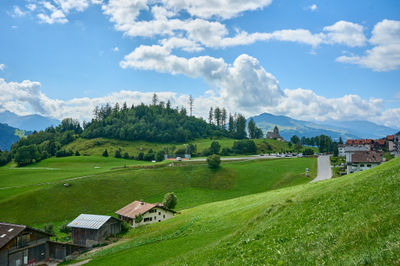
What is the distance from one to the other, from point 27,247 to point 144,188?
52295 mm

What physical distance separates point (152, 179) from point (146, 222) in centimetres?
3954

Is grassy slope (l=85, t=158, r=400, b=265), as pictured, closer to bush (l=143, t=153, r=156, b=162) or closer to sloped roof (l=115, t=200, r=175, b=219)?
sloped roof (l=115, t=200, r=175, b=219)

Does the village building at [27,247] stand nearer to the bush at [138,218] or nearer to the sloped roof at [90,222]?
the sloped roof at [90,222]

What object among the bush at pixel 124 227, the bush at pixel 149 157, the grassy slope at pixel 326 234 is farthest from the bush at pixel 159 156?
the grassy slope at pixel 326 234

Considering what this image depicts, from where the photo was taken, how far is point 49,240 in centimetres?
5112

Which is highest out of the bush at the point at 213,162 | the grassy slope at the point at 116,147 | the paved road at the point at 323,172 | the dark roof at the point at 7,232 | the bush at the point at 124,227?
the grassy slope at the point at 116,147

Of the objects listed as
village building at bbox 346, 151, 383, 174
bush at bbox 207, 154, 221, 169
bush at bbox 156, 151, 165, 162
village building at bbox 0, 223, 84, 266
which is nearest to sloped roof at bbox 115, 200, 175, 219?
village building at bbox 0, 223, 84, 266

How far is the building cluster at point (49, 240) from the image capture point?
4491 centimetres

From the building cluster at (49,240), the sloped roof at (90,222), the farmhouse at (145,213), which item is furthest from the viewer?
the farmhouse at (145,213)

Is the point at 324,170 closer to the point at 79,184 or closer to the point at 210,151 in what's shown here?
the point at 210,151

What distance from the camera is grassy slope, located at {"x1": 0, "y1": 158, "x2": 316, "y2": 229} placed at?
258 ft

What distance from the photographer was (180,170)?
383 feet

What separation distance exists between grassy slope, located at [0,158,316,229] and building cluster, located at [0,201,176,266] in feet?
74.5

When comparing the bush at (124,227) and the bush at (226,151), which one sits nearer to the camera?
the bush at (124,227)
